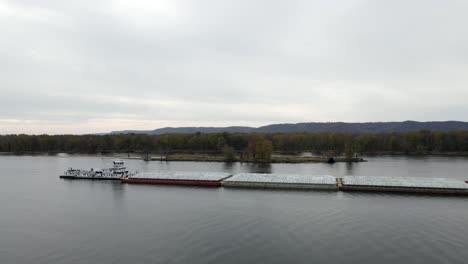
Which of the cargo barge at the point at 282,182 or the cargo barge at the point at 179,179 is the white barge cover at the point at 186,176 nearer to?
the cargo barge at the point at 179,179

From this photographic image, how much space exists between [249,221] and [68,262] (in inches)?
462

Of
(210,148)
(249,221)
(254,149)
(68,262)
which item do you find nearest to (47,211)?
(68,262)

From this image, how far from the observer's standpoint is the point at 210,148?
107 meters

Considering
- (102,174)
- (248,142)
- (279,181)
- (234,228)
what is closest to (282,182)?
(279,181)

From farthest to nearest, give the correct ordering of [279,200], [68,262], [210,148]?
[210,148]
[279,200]
[68,262]

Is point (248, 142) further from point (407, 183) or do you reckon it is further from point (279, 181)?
point (407, 183)

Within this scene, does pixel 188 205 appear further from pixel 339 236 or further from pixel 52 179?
pixel 52 179

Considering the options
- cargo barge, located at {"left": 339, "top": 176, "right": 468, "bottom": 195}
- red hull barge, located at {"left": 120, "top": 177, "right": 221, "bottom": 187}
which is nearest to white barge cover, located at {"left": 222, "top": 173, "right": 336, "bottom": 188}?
red hull barge, located at {"left": 120, "top": 177, "right": 221, "bottom": 187}

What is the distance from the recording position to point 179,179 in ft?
129

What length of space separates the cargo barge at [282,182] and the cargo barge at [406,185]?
1.85 meters

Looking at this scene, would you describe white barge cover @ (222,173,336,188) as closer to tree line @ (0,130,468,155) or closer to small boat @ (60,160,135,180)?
small boat @ (60,160,135,180)

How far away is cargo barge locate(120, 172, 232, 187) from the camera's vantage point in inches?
1499

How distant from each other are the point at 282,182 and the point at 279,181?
1.50 ft

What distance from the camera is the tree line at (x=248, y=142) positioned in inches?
3785
